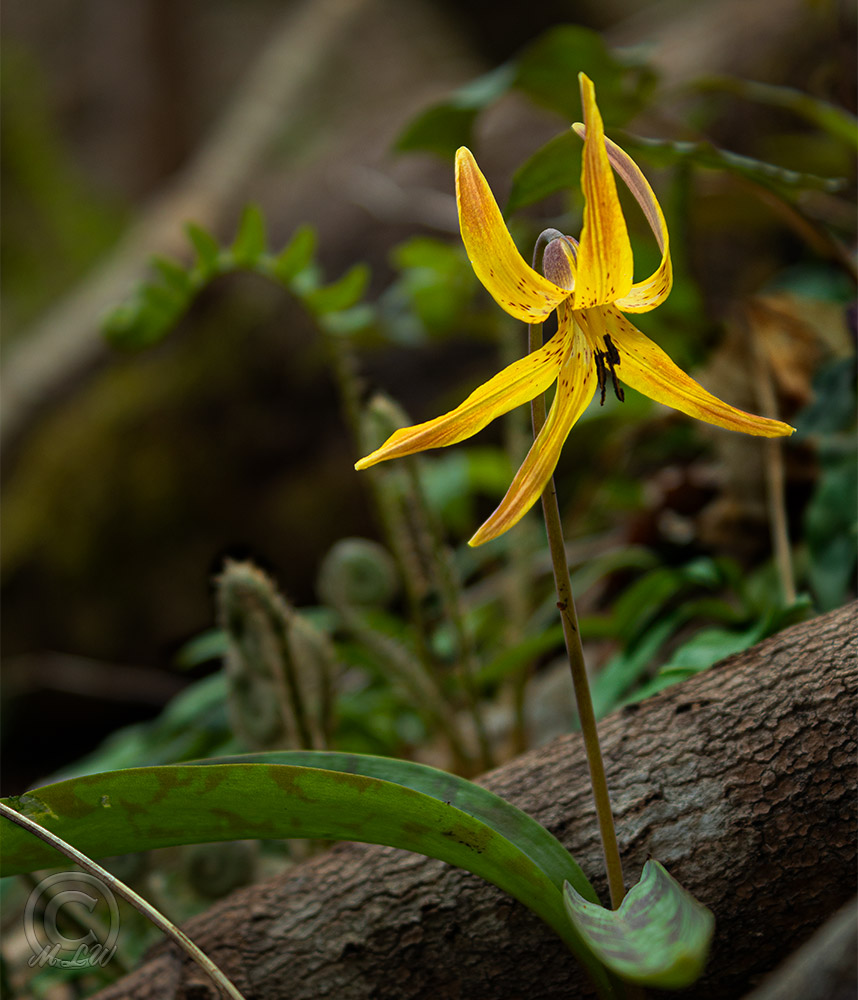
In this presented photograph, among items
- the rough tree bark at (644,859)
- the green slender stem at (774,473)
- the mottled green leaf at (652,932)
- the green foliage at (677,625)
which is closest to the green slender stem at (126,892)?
the rough tree bark at (644,859)

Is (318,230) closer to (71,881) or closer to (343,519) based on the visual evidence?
(343,519)

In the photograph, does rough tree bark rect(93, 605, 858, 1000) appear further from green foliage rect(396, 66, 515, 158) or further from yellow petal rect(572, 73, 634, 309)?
green foliage rect(396, 66, 515, 158)

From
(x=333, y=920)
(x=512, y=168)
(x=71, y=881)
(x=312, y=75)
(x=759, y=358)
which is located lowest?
(x=333, y=920)

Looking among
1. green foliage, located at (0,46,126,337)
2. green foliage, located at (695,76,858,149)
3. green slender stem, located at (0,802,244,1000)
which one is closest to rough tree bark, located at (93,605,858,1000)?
green slender stem, located at (0,802,244,1000)

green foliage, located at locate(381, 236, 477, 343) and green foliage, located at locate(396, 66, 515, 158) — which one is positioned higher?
green foliage, located at locate(381, 236, 477, 343)

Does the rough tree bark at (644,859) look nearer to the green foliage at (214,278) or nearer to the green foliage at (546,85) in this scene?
the green foliage at (214,278)

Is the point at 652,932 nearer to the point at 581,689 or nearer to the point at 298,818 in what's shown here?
the point at 581,689

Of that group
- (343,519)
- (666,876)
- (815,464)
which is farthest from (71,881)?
(343,519)
